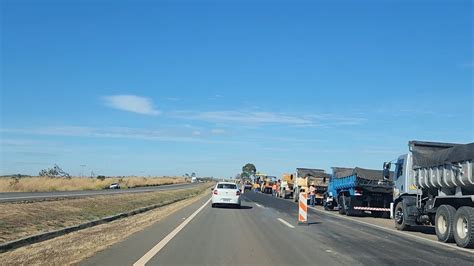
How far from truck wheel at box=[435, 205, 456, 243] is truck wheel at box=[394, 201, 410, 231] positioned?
9.18ft

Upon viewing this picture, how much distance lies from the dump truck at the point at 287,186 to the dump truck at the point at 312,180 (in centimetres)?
755

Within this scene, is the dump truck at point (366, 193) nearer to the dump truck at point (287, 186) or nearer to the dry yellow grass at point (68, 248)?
the dry yellow grass at point (68, 248)

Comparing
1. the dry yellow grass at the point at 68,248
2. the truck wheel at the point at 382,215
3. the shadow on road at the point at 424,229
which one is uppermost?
the truck wheel at the point at 382,215

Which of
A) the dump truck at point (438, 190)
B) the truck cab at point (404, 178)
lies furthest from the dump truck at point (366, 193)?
the dump truck at point (438, 190)

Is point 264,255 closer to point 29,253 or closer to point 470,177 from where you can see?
point 29,253

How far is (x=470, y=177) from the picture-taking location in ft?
47.4

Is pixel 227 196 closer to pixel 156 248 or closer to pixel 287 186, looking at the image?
pixel 156 248

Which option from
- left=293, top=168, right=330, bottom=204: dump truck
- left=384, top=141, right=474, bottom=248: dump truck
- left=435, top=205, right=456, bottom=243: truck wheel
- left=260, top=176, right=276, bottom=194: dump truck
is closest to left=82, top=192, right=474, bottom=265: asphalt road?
left=435, top=205, right=456, bottom=243: truck wheel

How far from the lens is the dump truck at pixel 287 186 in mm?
56331

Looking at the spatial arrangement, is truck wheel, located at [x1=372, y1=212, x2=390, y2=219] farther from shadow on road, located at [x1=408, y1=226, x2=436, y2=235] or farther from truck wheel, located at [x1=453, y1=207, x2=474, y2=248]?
truck wheel, located at [x1=453, y1=207, x2=474, y2=248]

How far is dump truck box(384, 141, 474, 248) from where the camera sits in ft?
48.2

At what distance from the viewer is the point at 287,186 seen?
56.8 m

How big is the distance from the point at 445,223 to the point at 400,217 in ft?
13.7

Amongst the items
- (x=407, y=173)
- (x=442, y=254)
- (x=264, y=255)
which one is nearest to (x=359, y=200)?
(x=407, y=173)
